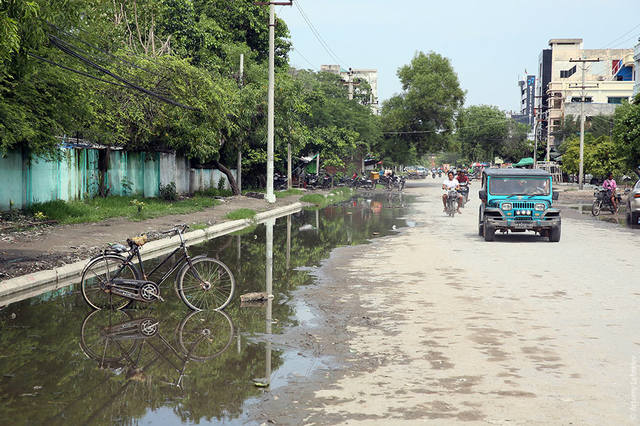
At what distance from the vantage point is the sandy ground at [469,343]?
5680 mm

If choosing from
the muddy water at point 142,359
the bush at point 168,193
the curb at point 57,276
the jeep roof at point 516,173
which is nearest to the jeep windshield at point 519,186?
the jeep roof at point 516,173

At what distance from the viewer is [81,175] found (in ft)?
89.0

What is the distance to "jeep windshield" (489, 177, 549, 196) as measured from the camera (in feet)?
66.9

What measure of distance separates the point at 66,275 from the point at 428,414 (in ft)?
29.1

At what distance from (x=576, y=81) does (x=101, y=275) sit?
12630 cm

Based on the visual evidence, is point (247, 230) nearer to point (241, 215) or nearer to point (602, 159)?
point (241, 215)

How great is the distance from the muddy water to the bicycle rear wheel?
215 mm

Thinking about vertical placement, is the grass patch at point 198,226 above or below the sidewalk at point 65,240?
below

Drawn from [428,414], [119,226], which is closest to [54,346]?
[428,414]

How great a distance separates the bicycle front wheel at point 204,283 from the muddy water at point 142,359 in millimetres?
285

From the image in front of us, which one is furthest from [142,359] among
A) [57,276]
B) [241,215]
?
[241,215]

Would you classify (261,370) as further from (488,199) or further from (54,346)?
(488,199)

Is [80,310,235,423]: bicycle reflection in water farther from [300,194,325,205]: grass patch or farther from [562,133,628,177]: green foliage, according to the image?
[562,133,628,177]: green foliage

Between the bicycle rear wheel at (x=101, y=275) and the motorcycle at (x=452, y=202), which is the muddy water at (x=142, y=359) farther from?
the motorcycle at (x=452, y=202)
